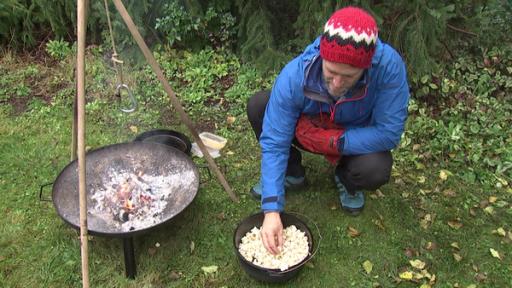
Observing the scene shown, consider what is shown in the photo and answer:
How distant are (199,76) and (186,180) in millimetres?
1871

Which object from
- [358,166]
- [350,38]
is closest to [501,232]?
[358,166]

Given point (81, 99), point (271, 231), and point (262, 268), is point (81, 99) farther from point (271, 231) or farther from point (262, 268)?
point (262, 268)

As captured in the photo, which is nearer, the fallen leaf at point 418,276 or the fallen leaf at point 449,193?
the fallen leaf at point 418,276

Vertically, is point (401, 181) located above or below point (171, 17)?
below

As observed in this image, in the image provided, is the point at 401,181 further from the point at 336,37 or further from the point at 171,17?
the point at 171,17

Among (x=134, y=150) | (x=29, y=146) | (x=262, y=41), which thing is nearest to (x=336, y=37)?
(x=134, y=150)

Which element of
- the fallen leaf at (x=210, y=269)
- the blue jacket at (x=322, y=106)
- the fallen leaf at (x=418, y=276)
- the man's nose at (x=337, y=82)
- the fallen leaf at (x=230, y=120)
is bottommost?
the fallen leaf at (x=210, y=269)

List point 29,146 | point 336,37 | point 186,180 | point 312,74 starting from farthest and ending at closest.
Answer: point 29,146 < point 186,180 < point 312,74 < point 336,37

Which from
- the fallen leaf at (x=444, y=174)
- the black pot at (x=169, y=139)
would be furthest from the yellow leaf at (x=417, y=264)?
the black pot at (x=169, y=139)

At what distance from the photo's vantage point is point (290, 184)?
342cm

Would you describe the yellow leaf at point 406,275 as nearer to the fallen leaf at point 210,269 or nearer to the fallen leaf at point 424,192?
the fallen leaf at point 424,192

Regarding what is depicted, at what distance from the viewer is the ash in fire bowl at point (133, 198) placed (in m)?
2.78

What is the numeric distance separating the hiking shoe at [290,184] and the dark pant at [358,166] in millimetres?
316

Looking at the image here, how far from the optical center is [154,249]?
2.97 m
